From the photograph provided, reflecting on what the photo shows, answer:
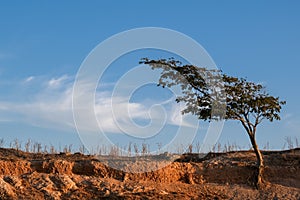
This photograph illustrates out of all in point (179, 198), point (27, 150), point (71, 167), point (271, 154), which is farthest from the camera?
point (27, 150)

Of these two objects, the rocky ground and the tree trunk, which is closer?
the rocky ground

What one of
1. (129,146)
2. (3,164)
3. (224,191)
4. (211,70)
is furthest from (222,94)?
(3,164)

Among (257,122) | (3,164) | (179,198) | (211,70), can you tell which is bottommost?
(179,198)

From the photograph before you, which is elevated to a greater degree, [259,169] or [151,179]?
[259,169]

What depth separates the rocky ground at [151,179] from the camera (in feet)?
55.3

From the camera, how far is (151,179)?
1825 centimetres

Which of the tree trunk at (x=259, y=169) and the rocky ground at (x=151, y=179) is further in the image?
the tree trunk at (x=259, y=169)

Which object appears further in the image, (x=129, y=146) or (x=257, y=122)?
(x=129, y=146)

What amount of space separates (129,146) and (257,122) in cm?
562

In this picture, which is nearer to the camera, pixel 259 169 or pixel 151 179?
pixel 151 179

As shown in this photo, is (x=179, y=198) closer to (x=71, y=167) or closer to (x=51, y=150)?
(x=71, y=167)

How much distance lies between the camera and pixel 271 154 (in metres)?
21.7

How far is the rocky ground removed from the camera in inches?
664

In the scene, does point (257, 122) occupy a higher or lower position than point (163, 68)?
lower
